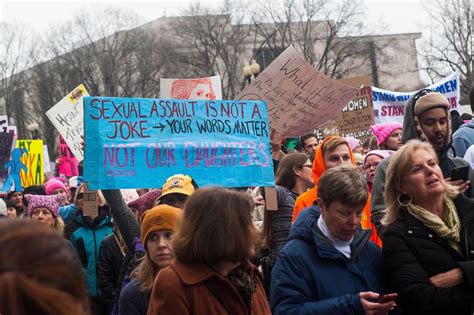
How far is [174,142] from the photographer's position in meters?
6.79

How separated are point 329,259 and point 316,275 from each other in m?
0.10

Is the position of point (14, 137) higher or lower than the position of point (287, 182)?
higher

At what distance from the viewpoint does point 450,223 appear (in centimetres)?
407

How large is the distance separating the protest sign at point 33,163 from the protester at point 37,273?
1326 cm

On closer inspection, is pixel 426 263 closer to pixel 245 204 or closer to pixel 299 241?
pixel 299 241

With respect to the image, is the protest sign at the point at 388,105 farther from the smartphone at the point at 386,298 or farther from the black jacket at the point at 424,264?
the smartphone at the point at 386,298

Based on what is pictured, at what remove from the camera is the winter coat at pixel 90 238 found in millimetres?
7270

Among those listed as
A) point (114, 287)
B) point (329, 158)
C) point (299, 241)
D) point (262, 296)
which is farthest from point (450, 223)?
point (114, 287)

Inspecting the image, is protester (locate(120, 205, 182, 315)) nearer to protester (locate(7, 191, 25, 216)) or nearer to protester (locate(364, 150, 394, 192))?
protester (locate(364, 150, 394, 192))

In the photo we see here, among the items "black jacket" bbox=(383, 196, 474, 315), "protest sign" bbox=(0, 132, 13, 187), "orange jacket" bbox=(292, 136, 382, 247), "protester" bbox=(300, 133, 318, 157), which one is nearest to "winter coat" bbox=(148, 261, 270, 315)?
"black jacket" bbox=(383, 196, 474, 315)

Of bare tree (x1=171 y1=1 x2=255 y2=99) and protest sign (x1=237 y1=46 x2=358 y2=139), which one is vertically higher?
bare tree (x1=171 y1=1 x2=255 y2=99)

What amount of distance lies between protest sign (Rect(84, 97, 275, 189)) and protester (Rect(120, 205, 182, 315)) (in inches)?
66.4

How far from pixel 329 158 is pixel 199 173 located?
4.07 feet

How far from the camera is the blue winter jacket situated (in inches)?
155
